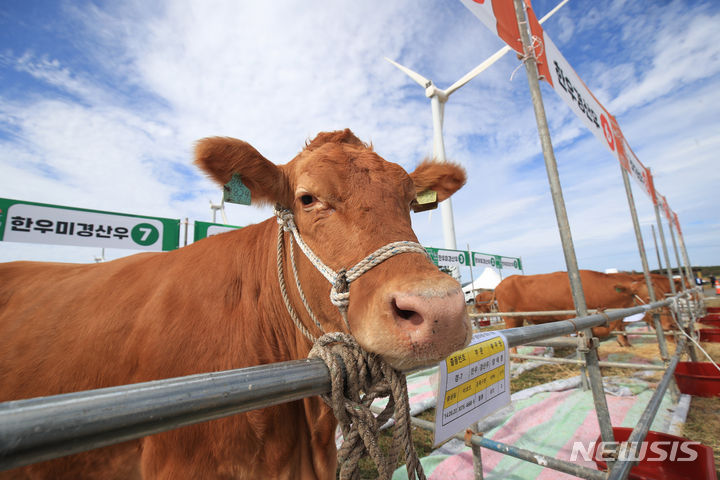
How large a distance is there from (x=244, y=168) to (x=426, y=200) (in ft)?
5.18

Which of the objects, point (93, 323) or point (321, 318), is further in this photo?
point (93, 323)

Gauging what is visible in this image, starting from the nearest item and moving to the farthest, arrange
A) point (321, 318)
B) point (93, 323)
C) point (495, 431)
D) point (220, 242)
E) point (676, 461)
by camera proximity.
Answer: point (321, 318)
point (93, 323)
point (220, 242)
point (676, 461)
point (495, 431)

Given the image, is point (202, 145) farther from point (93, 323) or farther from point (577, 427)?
point (577, 427)

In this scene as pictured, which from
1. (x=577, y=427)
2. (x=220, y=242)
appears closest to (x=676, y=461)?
(x=577, y=427)

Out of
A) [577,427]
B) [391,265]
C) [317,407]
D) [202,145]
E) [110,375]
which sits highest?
[202,145]

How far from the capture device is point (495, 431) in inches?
167

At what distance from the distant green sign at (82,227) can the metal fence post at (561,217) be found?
21.2ft

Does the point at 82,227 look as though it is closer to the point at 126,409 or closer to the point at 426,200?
the point at 426,200

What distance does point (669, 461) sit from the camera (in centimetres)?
293

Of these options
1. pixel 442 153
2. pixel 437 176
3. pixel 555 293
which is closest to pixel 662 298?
pixel 555 293

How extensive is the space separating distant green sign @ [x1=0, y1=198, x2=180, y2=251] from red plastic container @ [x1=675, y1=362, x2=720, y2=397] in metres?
8.66

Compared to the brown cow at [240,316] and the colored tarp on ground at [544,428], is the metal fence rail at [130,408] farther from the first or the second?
the colored tarp on ground at [544,428]

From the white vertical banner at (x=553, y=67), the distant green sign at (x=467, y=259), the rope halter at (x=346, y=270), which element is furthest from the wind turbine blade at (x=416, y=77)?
the rope halter at (x=346, y=270)

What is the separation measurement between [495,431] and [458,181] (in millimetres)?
3392
